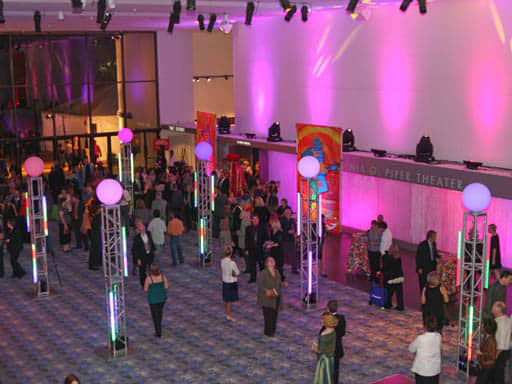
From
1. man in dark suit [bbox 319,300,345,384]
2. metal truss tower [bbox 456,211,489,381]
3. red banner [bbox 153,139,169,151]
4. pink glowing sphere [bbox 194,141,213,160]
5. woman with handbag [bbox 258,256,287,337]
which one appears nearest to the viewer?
man in dark suit [bbox 319,300,345,384]

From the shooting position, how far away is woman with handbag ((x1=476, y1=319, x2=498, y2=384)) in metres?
7.89

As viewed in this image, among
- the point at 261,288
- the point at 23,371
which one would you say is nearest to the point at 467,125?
the point at 261,288

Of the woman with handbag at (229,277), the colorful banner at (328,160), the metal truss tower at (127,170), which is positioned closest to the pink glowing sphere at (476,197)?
the woman with handbag at (229,277)

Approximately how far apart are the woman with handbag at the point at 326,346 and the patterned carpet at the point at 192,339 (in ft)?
3.05

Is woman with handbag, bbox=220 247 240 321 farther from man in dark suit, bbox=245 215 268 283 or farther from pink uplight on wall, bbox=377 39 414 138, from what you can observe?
pink uplight on wall, bbox=377 39 414 138

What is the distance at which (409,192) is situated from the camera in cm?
1571

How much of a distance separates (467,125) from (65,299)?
806 centimetres

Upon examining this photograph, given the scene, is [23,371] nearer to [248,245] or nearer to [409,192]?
[248,245]

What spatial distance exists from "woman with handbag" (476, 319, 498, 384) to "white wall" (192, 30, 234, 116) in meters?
22.3

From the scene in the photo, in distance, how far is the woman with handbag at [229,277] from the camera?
37.0 feet

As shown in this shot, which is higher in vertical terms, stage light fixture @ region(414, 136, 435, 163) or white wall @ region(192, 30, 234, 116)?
white wall @ region(192, 30, 234, 116)

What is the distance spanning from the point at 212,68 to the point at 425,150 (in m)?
16.6

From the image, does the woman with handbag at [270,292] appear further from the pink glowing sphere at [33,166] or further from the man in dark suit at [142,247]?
the pink glowing sphere at [33,166]

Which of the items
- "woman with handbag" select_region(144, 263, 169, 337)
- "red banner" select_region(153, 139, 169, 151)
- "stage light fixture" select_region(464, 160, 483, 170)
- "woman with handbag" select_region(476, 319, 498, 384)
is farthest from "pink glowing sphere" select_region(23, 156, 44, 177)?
"red banner" select_region(153, 139, 169, 151)
